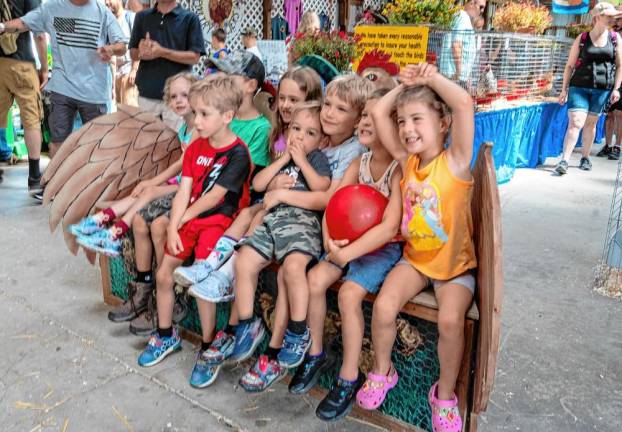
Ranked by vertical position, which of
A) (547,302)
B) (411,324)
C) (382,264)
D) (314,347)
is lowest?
(547,302)

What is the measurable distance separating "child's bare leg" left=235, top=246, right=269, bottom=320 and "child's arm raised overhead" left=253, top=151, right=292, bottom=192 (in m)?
0.39

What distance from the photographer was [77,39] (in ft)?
14.3

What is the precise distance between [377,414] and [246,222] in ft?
3.22

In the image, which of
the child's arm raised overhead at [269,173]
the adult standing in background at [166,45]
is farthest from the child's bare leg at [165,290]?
the adult standing in background at [166,45]

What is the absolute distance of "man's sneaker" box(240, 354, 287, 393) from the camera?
2.15 metres

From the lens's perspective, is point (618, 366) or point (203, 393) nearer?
point (203, 393)

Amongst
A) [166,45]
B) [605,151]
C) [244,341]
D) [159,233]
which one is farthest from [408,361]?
[605,151]

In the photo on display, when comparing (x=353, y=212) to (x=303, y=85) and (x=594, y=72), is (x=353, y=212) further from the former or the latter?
(x=594, y=72)

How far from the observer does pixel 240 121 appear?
9.32 feet

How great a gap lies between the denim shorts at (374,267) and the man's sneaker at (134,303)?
3.62 ft

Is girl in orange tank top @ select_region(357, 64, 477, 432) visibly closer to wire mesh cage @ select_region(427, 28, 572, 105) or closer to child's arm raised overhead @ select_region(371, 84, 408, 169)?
child's arm raised overhead @ select_region(371, 84, 408, 169)

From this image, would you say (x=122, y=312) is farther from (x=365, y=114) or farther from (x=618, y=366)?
(x=618, y=366)

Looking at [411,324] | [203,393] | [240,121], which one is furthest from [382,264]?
[240,121]

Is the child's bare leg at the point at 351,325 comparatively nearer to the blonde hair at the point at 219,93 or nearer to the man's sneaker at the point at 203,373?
the man's sneaker at the point at 203,373
